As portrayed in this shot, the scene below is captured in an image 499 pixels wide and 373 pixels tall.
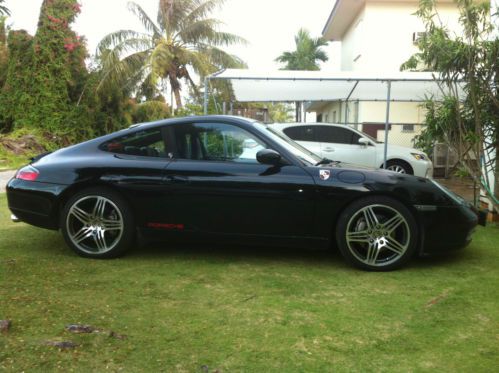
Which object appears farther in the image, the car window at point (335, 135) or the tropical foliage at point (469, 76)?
the car window at point (335, 135)

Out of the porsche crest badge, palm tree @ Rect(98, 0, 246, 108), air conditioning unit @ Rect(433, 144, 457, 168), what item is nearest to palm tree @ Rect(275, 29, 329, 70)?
palm tree @ Rect(98, 0, 246, 108)

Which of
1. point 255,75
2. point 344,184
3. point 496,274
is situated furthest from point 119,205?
point 255,75

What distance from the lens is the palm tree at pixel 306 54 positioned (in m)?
42.9

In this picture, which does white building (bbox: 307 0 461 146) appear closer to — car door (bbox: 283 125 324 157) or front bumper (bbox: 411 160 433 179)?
front bumper (bbox: 411 160 433 179)

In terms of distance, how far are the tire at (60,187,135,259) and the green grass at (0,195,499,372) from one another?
0.47ft

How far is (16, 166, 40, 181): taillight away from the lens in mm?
4488

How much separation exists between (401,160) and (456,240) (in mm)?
7434

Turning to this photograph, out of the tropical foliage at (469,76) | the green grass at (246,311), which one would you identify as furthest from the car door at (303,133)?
the green grass at (246,311)

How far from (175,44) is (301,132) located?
46.3 feet

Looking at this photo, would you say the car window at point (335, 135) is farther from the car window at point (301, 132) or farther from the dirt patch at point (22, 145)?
the dirt patch at point (22, 145)

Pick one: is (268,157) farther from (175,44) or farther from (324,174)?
(175,44)

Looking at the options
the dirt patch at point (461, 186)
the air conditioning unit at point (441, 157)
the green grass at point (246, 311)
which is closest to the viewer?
the green grass at point (246, 311)

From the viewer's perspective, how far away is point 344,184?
4.11 metres

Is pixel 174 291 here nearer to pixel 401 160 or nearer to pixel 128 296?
pixel 128 296
